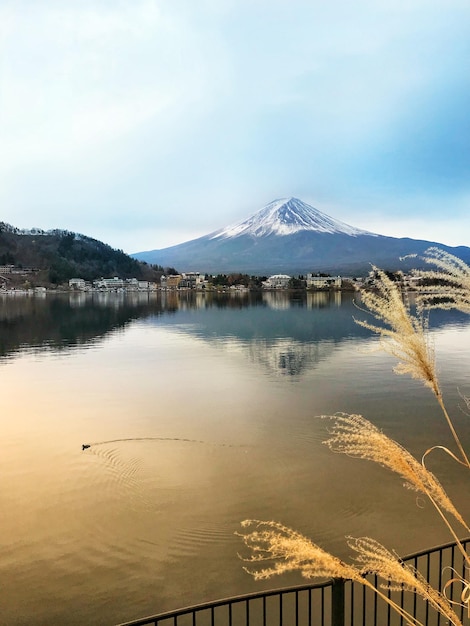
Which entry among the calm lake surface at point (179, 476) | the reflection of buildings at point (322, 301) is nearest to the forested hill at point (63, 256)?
the reflection of buildings at point (322, 301)

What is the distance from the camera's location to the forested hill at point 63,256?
484 feet

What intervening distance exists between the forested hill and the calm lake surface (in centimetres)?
13019

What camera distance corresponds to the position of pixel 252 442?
34.5 feet

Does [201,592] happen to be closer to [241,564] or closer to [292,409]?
[241,564]

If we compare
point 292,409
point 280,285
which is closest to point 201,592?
point 292,409

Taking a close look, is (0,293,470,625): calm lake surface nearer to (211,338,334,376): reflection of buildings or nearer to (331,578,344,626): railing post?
(211,338,334,376): reflection of buildings

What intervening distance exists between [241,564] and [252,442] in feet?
15.3

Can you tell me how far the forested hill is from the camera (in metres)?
147

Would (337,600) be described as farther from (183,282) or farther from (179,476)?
(183,282)

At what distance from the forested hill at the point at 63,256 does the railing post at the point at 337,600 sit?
143 m

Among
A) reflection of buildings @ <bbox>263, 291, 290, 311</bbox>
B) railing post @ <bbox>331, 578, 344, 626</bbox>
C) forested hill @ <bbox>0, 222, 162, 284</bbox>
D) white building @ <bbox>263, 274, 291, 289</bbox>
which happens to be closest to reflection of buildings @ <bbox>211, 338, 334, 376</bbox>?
railing post @ <bbox>331, 578, 344, 626</bbox>

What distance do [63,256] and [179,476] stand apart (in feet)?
522

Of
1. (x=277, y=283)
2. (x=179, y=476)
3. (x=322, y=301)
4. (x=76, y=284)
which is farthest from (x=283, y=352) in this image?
(x=76, y=284)

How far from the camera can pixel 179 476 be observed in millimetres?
8789
